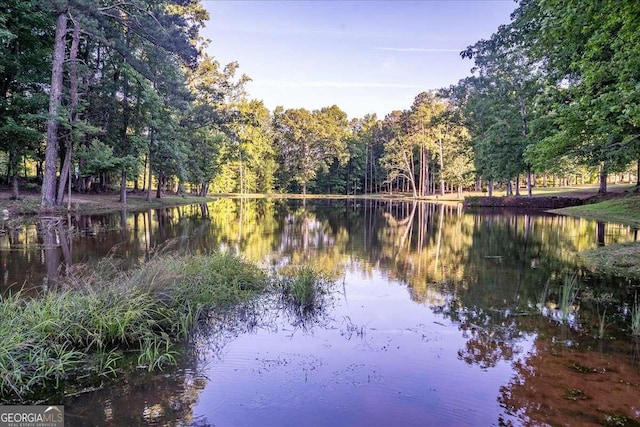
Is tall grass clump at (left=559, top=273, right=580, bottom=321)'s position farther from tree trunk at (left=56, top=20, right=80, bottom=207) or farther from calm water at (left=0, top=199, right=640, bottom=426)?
tree trunk at (left=56, top=20, right=80, bottom=207)

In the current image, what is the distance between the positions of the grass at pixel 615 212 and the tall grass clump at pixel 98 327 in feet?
71.4

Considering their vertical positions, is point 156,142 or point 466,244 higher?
point 156,142

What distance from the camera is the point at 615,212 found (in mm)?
25562

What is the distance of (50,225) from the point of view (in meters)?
16.8

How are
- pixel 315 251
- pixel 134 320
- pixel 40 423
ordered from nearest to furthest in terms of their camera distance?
1. pixel 40 423
2. pixel 134 320
3. pixel 315 251

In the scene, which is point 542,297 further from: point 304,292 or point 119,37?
point 119,37

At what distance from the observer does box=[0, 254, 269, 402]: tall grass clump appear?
4.54 meters

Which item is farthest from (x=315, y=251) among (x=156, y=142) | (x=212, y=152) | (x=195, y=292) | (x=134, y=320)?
(x=212, y=152)

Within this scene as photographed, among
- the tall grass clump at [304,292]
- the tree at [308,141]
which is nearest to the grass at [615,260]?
the tall grass clump at [304,292]

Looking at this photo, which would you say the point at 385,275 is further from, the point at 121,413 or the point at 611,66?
the point at 121,413

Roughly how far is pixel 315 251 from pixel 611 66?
350 inches

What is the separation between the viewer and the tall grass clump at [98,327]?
14.9 ft

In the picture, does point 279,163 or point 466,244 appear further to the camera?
point 279,163

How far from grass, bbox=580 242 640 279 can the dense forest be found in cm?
283
